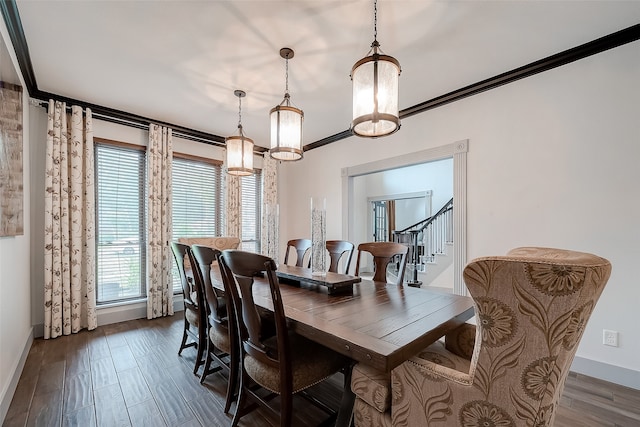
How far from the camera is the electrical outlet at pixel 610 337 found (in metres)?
2.17

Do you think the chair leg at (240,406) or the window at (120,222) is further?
the window at (120,222)

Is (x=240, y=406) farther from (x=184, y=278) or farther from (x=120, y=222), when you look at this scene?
(x=120, y=222)

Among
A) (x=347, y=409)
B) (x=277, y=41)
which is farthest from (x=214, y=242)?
(x=347, y=409)

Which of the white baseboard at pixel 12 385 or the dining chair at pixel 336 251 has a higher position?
the dining chair at pixel 336 251

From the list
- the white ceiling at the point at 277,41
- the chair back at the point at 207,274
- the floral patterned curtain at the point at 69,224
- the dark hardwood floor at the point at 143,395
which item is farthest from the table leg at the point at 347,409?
the floral patterned curtain at the point at 69,224

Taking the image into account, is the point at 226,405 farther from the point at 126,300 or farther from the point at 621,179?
the point at 621,179

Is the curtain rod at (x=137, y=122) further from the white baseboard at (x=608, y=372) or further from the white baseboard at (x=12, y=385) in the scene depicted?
the white baseboard at (x=608, y=372)

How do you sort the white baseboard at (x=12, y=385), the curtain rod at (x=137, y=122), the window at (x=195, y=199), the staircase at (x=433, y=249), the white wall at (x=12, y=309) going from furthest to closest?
1. the staircase at (x=433, y=249)
2. the window at (x=195, y=199)
3. the curtain rod at (x=137, y=122)
4. the white wall at (x=12, y=309)
5. the white baseboard at (x=12, y=385)

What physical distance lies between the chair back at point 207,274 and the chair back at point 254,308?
26 centimetres

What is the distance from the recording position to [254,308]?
1477 millimetres

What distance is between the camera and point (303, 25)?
204 centimetres

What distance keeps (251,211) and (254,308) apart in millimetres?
3729

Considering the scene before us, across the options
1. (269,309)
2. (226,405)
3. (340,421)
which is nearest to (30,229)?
(226,405)

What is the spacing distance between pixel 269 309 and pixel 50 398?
195cm
